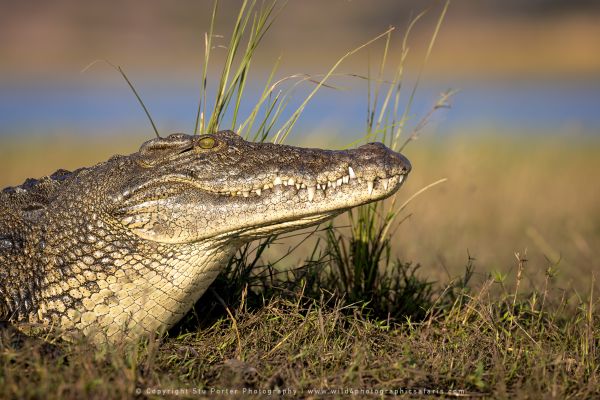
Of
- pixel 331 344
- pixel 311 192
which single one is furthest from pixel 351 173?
pixel 331 344

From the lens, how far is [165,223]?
11.7ft

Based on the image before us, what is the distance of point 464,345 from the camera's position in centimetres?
384

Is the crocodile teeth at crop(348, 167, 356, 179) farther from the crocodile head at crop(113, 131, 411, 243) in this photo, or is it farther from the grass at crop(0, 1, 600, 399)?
the grass at crop(0, 1, 600, 399)

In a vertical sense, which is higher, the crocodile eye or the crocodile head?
the crocodile eye

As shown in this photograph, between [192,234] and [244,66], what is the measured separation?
1.35 meters

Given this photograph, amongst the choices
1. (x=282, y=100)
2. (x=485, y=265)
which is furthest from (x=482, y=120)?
(x=282, y=100)

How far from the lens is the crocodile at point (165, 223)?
346 cm

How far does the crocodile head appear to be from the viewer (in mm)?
3439

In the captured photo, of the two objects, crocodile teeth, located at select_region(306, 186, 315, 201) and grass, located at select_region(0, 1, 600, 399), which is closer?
grass, located at select_region(0, 1, 600, 399)

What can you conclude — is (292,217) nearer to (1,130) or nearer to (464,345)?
(464,345)

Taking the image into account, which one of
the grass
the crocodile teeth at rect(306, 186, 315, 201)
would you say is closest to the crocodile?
the crocodile teeth at rect(306, 186, 315, 201)

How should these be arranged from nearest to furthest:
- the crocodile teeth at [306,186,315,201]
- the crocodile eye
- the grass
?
the grass
the crocodile teeth at [306,186,315,201]
the crocodile eye

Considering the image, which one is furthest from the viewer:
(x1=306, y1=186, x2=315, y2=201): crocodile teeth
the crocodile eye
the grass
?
the crocodile eye

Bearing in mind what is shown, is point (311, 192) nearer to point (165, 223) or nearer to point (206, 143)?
point (206, 143)
